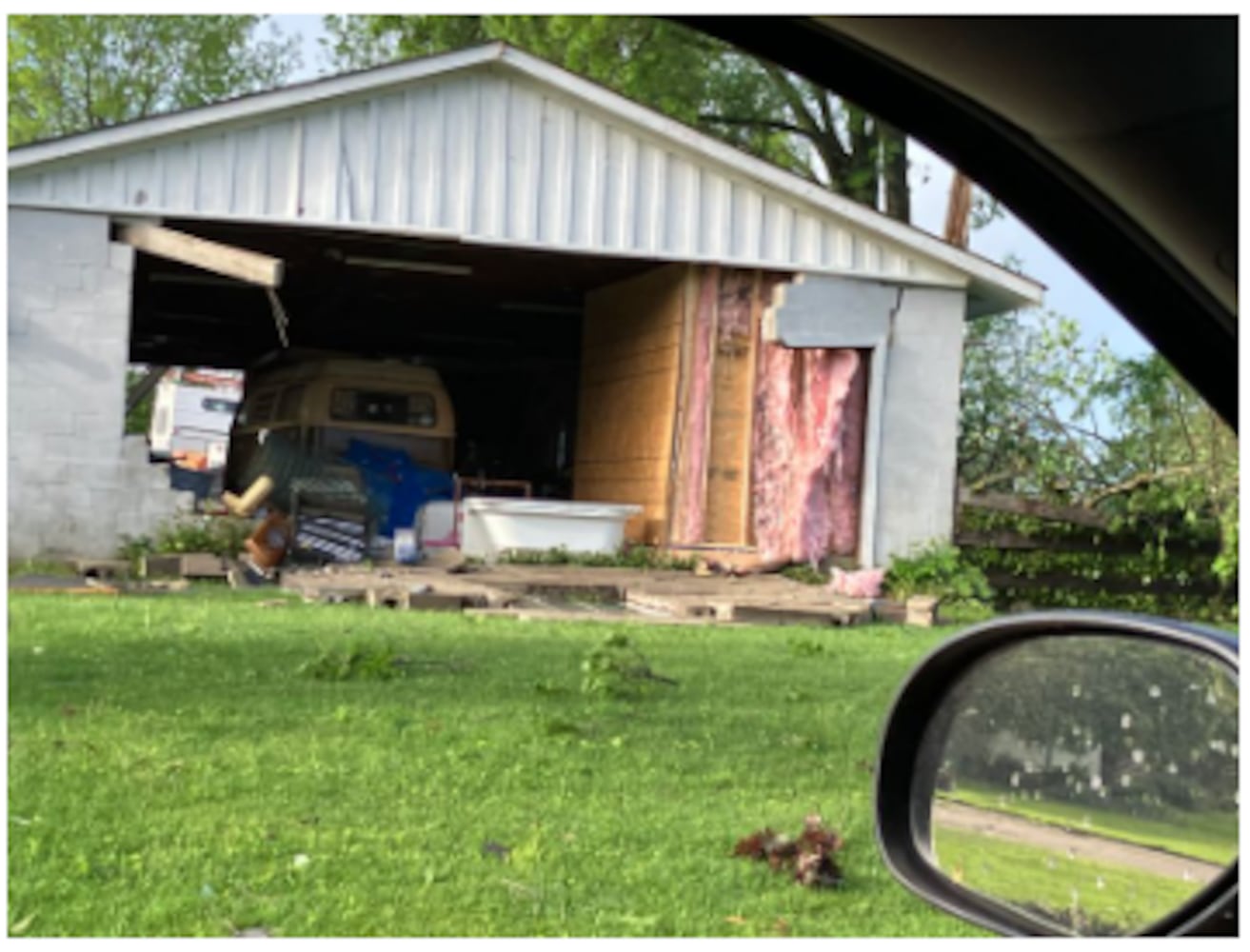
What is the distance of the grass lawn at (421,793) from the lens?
3.84m

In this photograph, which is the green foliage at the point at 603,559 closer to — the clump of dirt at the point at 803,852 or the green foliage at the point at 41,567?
the green foliage at the point at 41,567

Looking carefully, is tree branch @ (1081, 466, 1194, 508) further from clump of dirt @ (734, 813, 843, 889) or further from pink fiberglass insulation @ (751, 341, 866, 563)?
clump of dirt @ (734, 813, 843, 889)

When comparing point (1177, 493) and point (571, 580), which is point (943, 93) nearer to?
point (571, 580)

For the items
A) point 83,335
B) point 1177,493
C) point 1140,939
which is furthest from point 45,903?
point 1177,493

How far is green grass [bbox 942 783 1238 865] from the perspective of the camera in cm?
125

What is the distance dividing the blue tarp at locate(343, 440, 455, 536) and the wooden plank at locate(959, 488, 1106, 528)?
565 centimetres

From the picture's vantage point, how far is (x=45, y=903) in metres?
3.71

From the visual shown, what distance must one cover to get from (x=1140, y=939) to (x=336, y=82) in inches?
543

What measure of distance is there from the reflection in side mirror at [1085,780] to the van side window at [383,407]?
55.9 feet

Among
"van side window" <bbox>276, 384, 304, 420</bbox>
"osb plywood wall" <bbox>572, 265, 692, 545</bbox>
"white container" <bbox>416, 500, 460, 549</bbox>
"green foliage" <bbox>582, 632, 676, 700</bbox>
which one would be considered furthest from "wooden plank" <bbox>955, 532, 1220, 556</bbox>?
"green foliage" <bbox>582, 632, 676, 700</bbox>

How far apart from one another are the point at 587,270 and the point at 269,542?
534cm

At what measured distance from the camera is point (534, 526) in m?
15.2

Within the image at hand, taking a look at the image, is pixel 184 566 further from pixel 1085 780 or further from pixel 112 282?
pixel 1085 780

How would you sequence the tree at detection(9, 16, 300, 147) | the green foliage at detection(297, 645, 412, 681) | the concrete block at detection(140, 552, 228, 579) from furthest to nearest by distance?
the tree at detection(9, 16, 300, 147), the concrete block at detection(140, 552, 228, 579), the green foliage at detection(297, 645, 412, 681)
